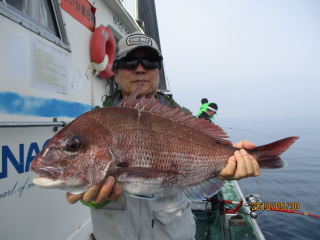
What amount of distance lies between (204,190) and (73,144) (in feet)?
4.24

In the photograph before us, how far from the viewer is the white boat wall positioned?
5.45 ft

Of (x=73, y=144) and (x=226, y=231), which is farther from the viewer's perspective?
(x=226, y=231)

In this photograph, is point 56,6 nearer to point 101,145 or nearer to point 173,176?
point 101,145

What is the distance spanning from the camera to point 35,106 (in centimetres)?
200

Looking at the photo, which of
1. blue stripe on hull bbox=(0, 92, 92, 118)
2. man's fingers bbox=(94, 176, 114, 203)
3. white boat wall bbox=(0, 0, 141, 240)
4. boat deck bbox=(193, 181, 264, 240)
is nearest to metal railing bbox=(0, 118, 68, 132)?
white boat wall bbox=(0, 0, 141, 240)

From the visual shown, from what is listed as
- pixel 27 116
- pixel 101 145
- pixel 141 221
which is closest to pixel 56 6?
pixel 27 116

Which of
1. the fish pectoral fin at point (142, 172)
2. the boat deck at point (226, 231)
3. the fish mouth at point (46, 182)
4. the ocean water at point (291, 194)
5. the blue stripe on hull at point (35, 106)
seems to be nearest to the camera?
the fish mouth at point (46, 182)

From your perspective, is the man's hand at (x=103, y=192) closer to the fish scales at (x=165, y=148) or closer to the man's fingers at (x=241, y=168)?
the fish scales at (x=165, y=148)

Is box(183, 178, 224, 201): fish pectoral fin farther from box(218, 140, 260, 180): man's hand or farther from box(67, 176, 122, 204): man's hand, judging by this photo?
box(67, 176, 122, 204): man's hand

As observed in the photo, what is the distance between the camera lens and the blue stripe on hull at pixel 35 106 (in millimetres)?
1658

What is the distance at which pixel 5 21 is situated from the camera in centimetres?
163

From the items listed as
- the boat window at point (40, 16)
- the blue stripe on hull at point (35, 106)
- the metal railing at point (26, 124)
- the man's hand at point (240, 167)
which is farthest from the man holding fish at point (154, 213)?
the boat window at point (40, 16)

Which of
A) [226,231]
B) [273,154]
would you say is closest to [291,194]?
[226,231]

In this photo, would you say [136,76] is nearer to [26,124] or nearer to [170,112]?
[170,112]
